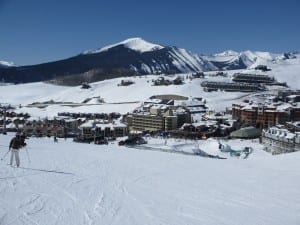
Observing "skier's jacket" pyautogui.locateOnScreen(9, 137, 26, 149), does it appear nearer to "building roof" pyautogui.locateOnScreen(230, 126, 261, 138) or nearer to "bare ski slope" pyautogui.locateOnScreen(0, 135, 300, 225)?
"bare ski slope" pyautogui.locateOnScreen(0, 135, 300, 225)

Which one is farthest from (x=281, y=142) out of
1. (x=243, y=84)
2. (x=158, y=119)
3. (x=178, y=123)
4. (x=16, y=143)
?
(x=243, y=84)

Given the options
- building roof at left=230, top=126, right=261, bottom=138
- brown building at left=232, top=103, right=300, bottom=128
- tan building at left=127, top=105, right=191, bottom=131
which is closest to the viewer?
building roof at left=230, top=126, right=261, bottom=138

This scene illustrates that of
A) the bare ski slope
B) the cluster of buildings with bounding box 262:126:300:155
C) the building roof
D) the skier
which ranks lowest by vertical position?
the building roof

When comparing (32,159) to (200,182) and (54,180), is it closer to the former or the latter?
(54,180)

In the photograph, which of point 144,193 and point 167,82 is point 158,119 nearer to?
point 167,82

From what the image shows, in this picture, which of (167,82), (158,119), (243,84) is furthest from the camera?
(167,82)

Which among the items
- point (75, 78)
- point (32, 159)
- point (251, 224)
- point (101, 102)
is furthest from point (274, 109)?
point (75, 78)

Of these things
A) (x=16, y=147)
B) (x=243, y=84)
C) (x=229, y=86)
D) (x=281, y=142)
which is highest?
(x=16, y=147)

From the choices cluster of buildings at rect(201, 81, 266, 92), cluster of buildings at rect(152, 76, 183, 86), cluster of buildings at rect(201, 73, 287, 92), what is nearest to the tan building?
cluster of buildings at rect(201, 81, 266, 92)
